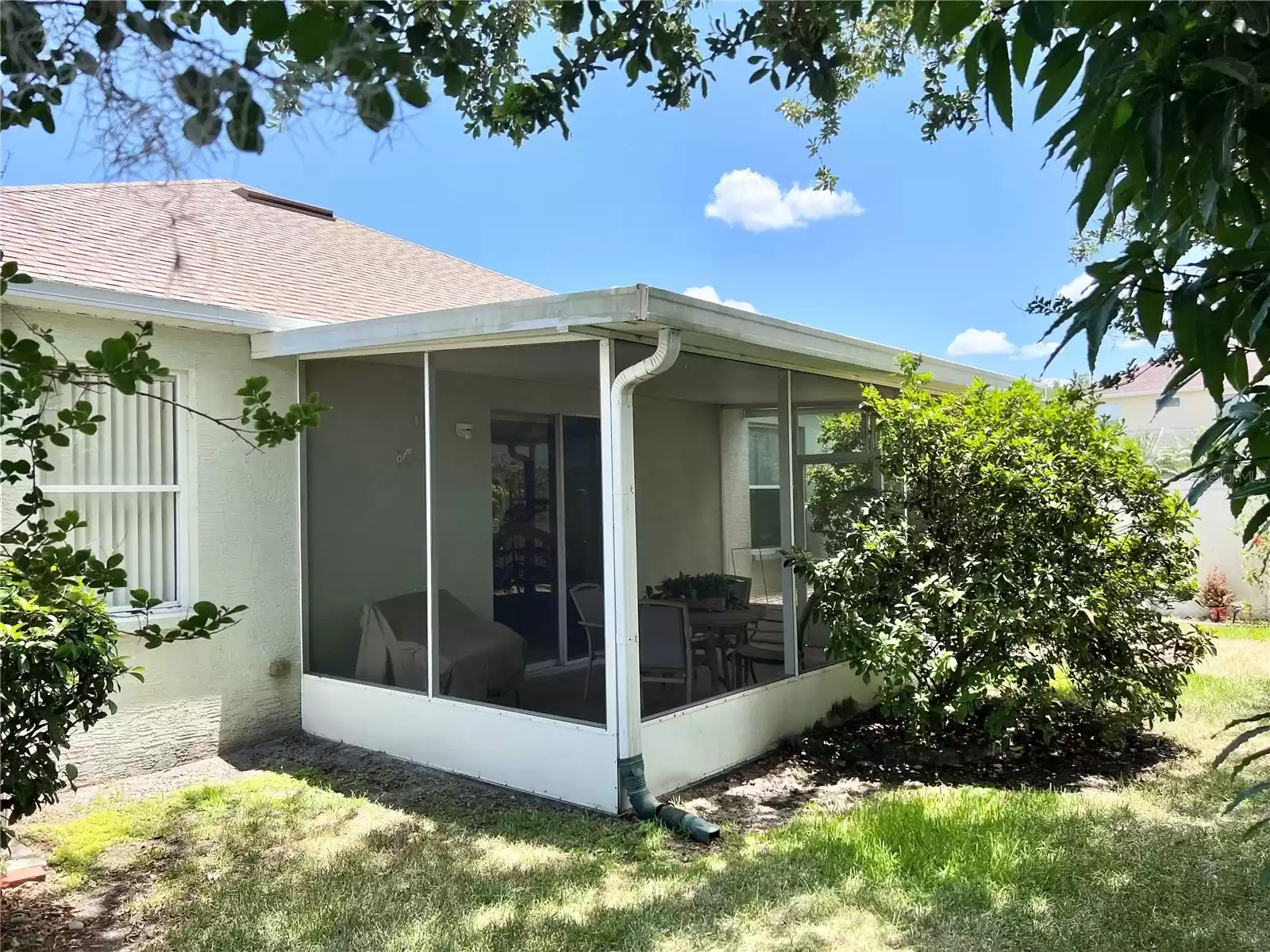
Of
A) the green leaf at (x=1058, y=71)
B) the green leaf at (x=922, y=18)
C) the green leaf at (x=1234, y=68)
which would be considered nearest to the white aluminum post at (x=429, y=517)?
the green leaf at (x=922, y=18)

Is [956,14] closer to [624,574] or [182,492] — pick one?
[624,574]

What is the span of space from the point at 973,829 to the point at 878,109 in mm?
4181

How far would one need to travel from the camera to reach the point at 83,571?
→ 2.95 metres

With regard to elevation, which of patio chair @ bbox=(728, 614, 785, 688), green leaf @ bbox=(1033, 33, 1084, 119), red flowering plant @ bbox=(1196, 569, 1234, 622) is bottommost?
red flowering plant @ bbox=(1196, 569, 1234, 622)

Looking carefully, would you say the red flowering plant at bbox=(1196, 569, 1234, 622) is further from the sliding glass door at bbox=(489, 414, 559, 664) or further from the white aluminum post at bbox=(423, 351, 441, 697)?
→ the white aluminum post at bbox=(423, 351, 441, 697)

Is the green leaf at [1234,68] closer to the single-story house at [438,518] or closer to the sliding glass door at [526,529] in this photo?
the single-story house at [438,518]

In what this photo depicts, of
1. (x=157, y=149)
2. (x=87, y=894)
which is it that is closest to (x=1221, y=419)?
(x=157, y=149)

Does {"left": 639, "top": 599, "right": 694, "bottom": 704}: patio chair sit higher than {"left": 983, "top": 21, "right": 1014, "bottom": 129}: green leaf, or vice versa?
{"left": 983, "top": 21, "right": 1014, "bottom": 129}: green leaf

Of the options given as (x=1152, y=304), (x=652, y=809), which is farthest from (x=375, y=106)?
(x=652, y=809)

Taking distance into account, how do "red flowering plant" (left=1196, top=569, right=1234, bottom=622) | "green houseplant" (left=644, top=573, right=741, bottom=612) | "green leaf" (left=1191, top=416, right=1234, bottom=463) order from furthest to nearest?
"red flowering plant" (left=1196, top=569, right=1234, bottom=622) < "green houseplant" (left=644, top=573, right=741, bottom=612) < "green leaf" (left=1191, top=416, right=1234, bottom=463)

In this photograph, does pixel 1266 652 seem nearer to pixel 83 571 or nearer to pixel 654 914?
pixel 654 914

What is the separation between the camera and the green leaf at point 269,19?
58.6 inches

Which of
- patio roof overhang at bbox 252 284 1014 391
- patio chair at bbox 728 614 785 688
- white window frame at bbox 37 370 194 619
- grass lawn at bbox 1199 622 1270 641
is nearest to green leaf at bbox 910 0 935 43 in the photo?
patio roof overhang at bbox 252 284 1014 391

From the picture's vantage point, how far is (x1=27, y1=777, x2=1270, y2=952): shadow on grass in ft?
11.5
